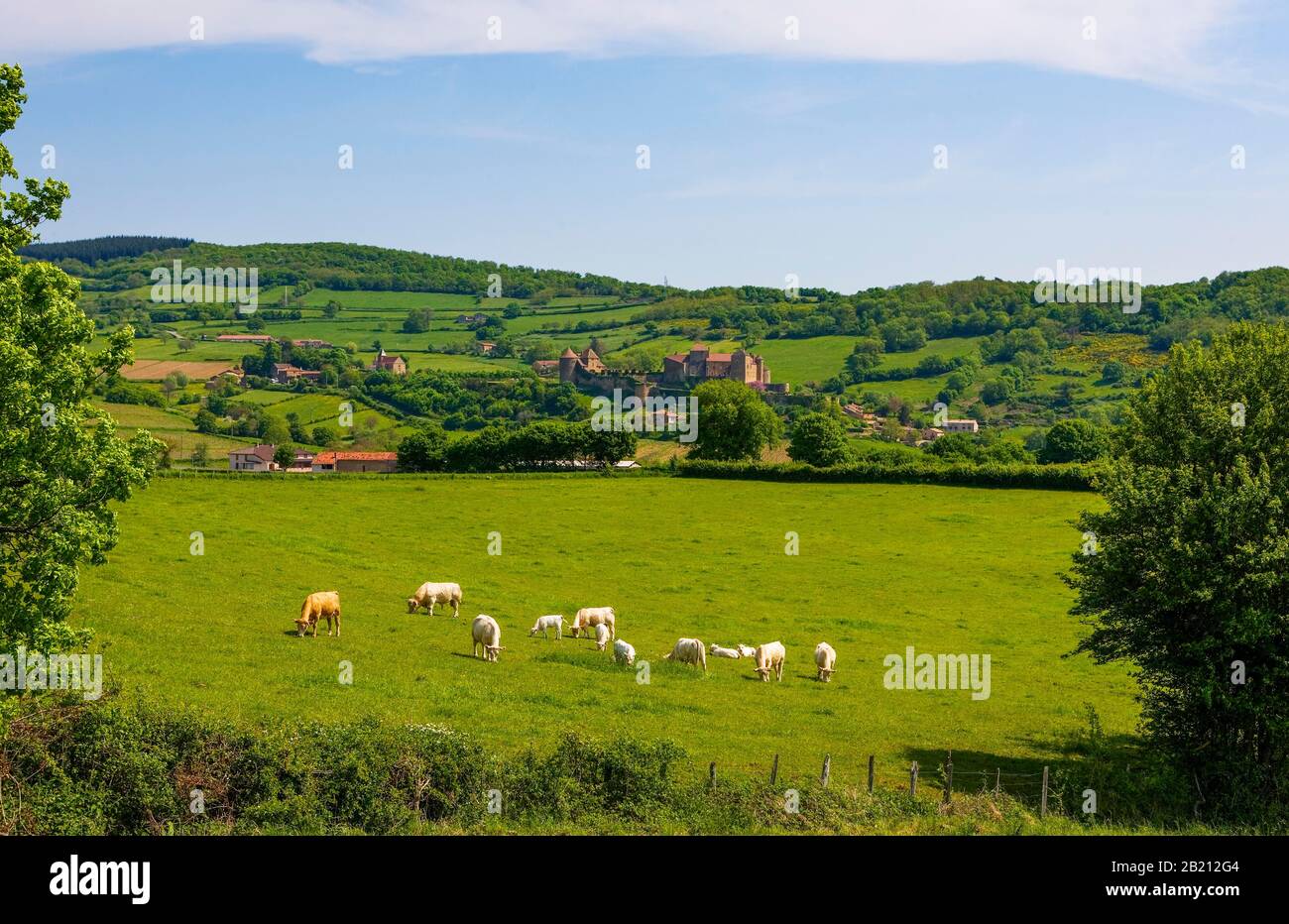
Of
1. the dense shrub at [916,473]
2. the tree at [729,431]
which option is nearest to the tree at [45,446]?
the dense shrub at [916,473]

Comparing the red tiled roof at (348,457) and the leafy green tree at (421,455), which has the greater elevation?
the leafy green tree at (421,455)

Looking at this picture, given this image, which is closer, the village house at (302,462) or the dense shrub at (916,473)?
the dense shrub at (916,473)

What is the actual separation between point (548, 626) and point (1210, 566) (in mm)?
23475

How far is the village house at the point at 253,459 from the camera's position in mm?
118312

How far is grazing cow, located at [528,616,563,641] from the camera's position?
139 ft

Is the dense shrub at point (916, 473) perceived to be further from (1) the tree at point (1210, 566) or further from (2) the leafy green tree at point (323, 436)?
(2) the leafy green tree at point (323, 436)

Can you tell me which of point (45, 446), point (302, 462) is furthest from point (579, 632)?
point (302, 462)

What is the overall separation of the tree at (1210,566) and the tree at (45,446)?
2328 centimetres

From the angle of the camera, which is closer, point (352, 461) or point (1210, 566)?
point (1210, 566)

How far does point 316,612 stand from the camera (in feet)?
124

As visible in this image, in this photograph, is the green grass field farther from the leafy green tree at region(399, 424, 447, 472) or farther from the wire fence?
the leafy green tree at region(399, 424, 447, 472)

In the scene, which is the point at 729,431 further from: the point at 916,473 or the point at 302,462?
the point at 302,462
